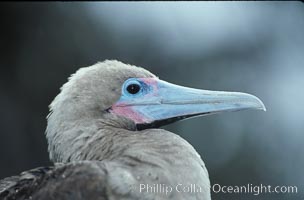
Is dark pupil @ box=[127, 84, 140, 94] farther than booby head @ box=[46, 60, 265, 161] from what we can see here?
Yes

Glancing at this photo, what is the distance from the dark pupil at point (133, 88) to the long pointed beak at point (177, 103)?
4 cm

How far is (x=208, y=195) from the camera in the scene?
3574 millimetres

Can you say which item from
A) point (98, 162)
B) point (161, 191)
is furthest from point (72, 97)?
point (161, 191)

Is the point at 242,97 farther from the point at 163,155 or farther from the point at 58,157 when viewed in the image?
the point at 58,157

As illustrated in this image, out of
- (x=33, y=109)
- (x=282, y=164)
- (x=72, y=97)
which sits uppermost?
(x=72, y=97)

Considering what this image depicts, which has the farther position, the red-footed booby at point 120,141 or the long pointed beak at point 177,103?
the long pointed beak at point 177,103

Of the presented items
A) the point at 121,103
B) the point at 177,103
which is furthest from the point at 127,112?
the point at 177,103

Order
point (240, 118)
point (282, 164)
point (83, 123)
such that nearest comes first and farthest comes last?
1. point (83, 123)
2. point (282, 164)
3. point (240, 118)

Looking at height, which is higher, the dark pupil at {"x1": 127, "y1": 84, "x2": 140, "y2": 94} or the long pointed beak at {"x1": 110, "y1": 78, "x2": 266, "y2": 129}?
the dark pupil at {"x1": 127, "y1": 84, "x2": 140, "y2": 94}

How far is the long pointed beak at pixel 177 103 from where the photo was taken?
3887mm

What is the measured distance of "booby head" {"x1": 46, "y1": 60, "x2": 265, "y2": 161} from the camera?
12.7 feet

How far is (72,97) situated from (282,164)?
365 centimetres

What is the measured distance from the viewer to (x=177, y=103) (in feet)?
13.1

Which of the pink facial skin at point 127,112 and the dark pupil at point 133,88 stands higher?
the dark pupil at point 133,88
